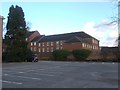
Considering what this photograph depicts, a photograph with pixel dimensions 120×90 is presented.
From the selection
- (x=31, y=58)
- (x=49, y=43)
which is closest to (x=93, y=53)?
(x=31, y=58)

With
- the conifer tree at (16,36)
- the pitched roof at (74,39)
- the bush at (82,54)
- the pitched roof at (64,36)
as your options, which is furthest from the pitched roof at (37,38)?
the conifer tree at (16,36)

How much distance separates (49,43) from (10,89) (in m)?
94.7

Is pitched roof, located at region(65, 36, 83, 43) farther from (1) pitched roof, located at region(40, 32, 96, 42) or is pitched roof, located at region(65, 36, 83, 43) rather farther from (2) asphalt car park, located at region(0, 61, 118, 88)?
(2) asphalt car park, located at region(0, 61, 118, 88)

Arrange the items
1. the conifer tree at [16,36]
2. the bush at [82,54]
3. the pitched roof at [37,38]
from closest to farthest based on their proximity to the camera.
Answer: the conifer tree at [16,36] < the bush at [82,54] < the pitched roof at [37,38]

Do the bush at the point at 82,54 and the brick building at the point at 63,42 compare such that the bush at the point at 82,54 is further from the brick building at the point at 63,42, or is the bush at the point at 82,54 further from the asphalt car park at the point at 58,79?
the asphalt car park at the point at 58,79

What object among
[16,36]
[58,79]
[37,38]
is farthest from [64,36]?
[58,79]

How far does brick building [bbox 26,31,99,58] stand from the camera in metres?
94.5

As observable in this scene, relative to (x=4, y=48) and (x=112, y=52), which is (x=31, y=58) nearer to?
(x=4, y=48)

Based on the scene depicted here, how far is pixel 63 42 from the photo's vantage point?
328 ft

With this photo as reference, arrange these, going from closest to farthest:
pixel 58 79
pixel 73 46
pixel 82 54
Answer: pixel 58 79 < pixel 82 54 < pixel 73 46

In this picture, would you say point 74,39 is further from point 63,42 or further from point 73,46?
point 63,42

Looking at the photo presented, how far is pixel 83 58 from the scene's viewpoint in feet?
214

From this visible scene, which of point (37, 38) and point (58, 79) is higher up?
point (37, 38)

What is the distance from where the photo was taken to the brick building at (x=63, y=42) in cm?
9450
